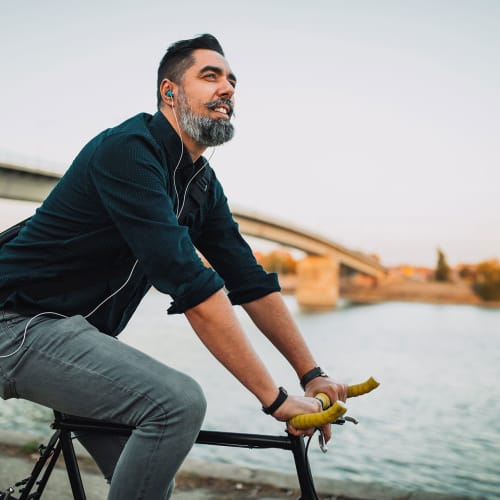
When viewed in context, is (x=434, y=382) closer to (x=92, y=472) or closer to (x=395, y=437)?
(x=395, y=437)

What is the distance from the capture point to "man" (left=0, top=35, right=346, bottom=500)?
1.62 metres

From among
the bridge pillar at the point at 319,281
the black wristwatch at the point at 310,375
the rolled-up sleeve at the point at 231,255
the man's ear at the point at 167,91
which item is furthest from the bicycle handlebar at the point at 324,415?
the bridge pillar at the point at 319,281

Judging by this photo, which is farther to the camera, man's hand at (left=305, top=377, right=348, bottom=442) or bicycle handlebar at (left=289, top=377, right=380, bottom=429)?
man's hand at (left=305, top=377, right=348, bottom=442)

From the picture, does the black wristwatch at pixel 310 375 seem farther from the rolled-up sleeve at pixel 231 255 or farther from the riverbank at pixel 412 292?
the riverbank at pixel 412 292

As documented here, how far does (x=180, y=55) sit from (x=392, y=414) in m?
8.48

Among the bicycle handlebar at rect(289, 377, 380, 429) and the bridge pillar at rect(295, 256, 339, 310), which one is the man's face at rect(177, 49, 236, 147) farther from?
the bridge pillar at rect(295, 256, 339, 310)

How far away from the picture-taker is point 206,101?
6.51 ft

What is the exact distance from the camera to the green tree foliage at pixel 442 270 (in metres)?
88.5

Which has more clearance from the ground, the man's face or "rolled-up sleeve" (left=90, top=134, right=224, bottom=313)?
the man's face

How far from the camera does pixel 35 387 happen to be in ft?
5.64

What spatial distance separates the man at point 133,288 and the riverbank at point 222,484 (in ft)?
6.13

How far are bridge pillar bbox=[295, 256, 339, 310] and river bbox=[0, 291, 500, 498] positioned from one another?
34857 millimetres

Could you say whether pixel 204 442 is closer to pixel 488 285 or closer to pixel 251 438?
pixel 251 438

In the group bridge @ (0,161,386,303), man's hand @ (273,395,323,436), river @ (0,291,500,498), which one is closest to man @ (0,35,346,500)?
man's hand @ (273,395,323,436)
